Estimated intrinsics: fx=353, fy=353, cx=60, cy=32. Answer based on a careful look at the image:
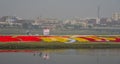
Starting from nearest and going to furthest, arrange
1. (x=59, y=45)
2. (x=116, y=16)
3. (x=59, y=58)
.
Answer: (x=59, y=58) → (x=59, y=45) → (x=116, y=16)

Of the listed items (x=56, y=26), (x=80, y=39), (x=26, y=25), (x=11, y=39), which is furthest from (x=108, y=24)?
(x=11, y=39)

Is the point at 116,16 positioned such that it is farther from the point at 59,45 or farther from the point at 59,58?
the point at 59,58

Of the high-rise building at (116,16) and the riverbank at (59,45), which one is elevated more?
the high-rise building at (116,16)

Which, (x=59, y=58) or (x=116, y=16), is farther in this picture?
(x=116, y=16)

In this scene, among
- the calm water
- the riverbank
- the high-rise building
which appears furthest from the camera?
the high-rise building

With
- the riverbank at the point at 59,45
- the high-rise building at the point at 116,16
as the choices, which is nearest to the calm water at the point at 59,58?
the riverbank at the point at 59,45

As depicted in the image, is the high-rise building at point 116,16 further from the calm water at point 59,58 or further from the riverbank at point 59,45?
the calm water at point 59,58

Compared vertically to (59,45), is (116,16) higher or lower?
higher

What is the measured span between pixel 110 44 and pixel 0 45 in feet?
19.4

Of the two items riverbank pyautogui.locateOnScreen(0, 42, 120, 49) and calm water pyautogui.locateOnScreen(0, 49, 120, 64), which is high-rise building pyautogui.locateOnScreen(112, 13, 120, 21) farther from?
calm water pyautogui.locateOnScreen(0, 49, 120, 64)

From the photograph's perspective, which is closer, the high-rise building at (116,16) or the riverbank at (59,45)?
the riverbank at (59,45)

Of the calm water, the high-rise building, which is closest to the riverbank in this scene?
the calm water

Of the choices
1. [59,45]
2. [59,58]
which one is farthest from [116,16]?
Result: [59,58]

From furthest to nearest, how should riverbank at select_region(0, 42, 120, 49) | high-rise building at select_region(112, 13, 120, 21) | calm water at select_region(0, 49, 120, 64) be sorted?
1. high-rise building at select_region(112, 13, 120, 21)
2. riverbank at select_region(0, 42, 120, 49)
3. calm water at select_region(0, 49, 120, 64)
